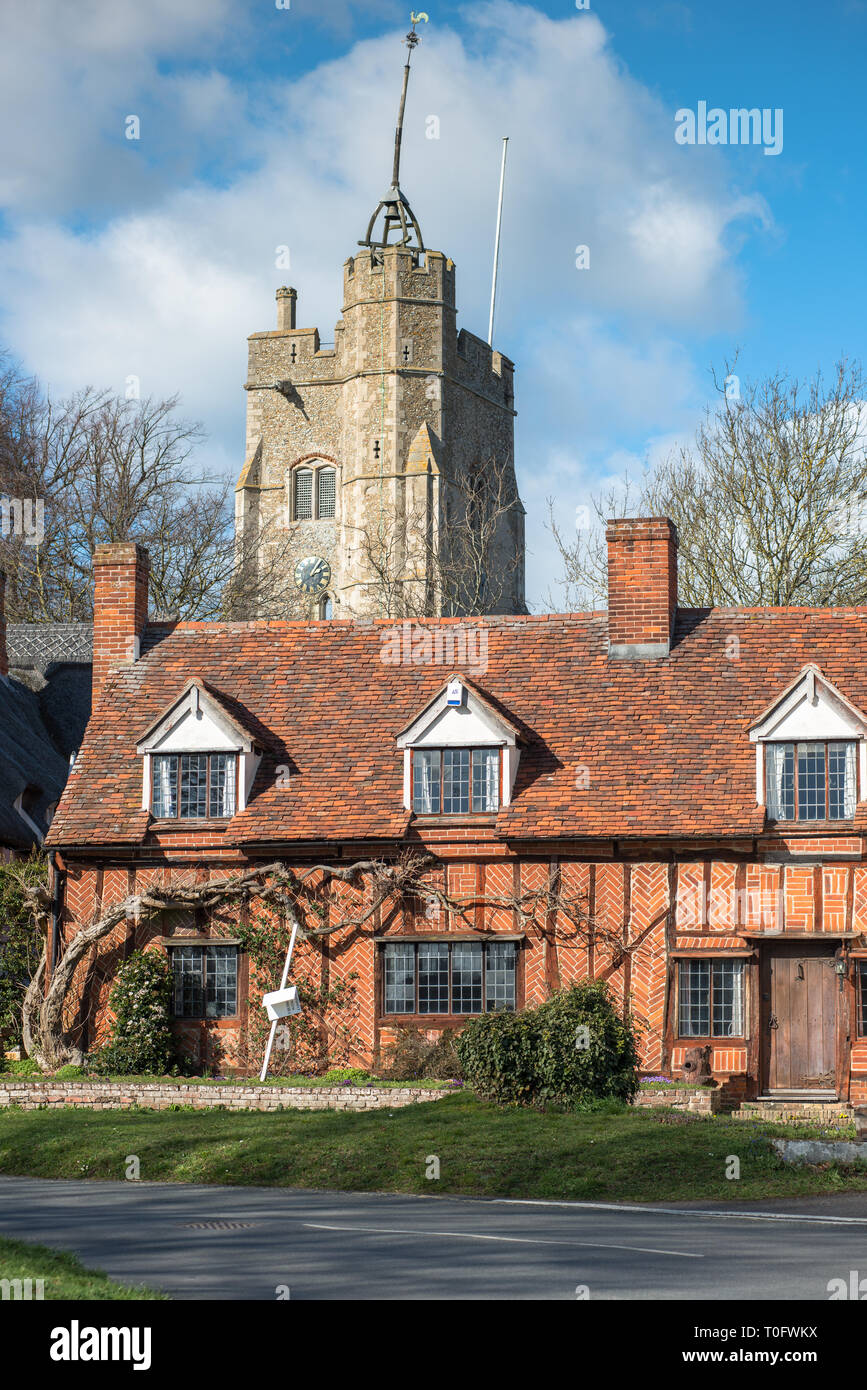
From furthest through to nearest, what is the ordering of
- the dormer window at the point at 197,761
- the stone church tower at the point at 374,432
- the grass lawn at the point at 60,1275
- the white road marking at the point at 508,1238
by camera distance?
the stone church tower at the point at 374,432, the dormer window at the point at 197,761, the white road marking at the point at 508,1238, the grass lawn at the point at 60,1275

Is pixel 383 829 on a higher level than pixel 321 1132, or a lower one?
higher

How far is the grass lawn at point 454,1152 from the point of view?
55.1ft

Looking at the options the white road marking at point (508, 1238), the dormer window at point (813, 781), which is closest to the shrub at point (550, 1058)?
the dormer window at point (813, 781)

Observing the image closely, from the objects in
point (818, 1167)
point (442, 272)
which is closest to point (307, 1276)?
point (818, 1167)

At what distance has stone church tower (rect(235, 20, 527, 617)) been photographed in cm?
7888

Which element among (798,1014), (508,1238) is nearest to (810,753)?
(798,1014)

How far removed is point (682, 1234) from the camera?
13391 mm

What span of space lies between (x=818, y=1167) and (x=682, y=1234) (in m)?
4.70

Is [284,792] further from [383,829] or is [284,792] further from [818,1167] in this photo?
[818,1167]

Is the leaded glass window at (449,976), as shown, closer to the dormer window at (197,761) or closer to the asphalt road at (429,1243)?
the dormer window at (197,761)

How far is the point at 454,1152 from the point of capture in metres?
17.6

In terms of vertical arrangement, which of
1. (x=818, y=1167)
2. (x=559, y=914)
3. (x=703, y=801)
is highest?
(x=703, y=801)

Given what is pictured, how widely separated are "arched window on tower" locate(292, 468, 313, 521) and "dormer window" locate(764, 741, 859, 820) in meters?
59.7

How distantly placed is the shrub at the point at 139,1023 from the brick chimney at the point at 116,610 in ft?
19.2
